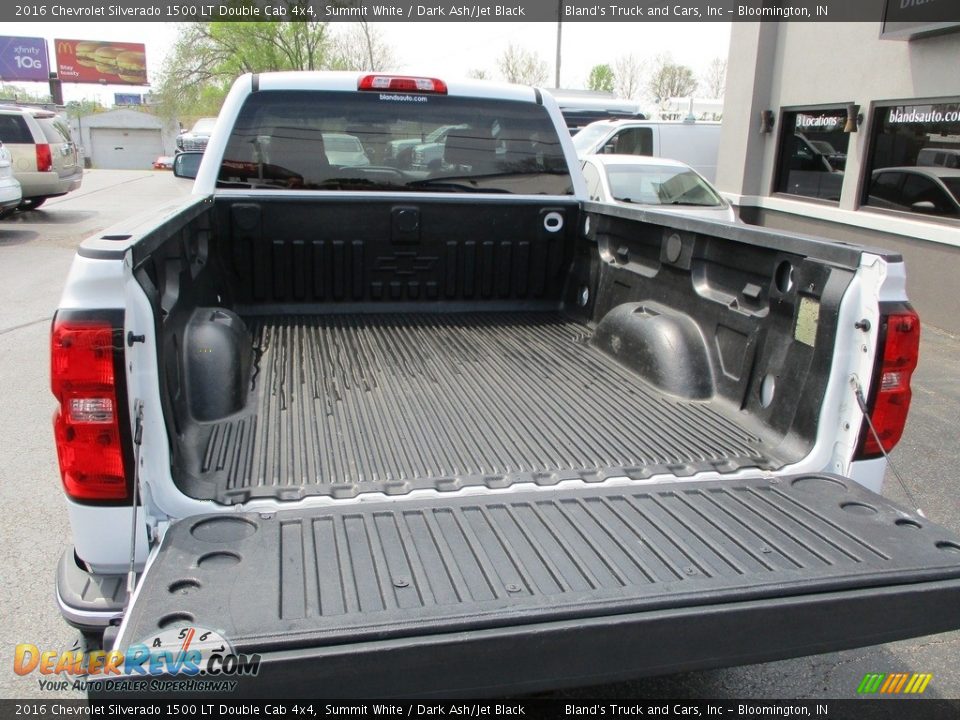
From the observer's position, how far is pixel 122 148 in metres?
62.0

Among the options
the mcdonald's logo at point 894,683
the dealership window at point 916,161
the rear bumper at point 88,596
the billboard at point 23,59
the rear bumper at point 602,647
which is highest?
the billboard at point 23,59

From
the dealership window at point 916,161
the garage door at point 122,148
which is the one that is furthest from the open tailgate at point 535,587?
the garage door at point 122,148

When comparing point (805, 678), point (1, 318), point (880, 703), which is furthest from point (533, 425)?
point (1, 318)

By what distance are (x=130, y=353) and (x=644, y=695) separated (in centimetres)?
206

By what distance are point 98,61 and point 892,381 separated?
7838 cm

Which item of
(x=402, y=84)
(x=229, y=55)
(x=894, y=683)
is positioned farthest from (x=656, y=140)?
(x=229, y=55)

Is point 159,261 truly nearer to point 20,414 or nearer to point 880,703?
point 880,703

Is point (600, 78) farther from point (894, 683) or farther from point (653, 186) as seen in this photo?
point (894, 683)

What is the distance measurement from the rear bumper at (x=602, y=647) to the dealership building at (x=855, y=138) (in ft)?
24.4

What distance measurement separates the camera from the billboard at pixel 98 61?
220 feet

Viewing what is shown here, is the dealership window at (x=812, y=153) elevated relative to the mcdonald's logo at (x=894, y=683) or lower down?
elevated

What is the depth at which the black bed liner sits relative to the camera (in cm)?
254

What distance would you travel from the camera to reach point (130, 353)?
2061mm

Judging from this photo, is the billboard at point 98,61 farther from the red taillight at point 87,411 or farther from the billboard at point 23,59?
the red taillight at point 87,411
